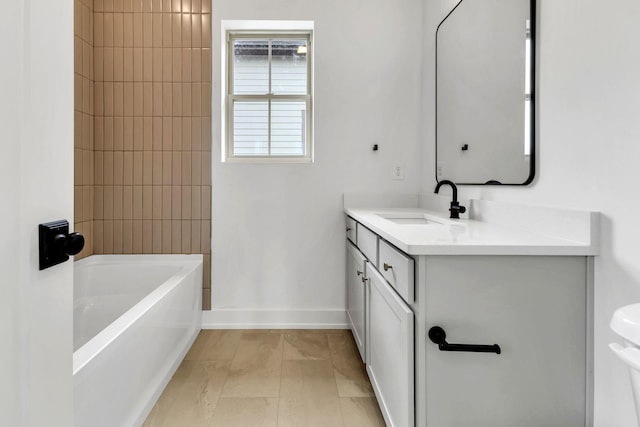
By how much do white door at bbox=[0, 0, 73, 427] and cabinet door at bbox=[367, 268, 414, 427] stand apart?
89 cm

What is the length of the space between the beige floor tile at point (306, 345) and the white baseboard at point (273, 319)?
0.26 feet

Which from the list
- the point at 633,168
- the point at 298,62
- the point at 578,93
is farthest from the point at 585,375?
the point at 298,62

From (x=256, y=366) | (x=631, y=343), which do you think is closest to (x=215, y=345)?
(x=256, y=366)

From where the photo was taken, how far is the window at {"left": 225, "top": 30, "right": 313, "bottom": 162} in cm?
281

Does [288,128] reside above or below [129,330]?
above

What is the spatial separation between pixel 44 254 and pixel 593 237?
139cm

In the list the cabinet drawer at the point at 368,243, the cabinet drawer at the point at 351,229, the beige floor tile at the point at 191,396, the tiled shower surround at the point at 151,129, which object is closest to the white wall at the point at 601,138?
the cabinet drawer at the point at 368,243

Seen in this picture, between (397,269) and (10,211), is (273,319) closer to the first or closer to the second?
(397,269)

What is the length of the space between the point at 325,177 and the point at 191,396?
5.22ft

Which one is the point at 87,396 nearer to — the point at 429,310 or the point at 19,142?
the point at 19,142

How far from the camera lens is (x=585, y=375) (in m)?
1.12

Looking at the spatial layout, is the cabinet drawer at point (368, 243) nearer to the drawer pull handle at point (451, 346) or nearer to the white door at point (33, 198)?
the drawer pull handle at point (451, 346)

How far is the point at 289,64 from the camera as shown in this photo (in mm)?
2834

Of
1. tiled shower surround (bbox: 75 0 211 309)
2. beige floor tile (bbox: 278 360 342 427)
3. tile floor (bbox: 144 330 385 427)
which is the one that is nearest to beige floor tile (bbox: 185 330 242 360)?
tile floor (bbox: 144 330 385 427)
